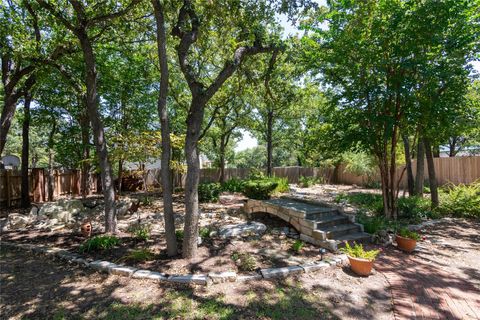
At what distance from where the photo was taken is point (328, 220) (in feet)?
17.5

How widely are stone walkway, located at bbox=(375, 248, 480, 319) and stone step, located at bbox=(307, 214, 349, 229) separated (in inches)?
46.1

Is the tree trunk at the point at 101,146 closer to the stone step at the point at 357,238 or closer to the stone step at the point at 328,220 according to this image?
the stone step at the point at 328,220

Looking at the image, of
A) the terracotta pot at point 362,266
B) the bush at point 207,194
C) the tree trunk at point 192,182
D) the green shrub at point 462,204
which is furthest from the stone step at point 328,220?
the bush at point 207,194

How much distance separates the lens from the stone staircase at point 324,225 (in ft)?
16.0

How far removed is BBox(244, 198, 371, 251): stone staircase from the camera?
16.0ft

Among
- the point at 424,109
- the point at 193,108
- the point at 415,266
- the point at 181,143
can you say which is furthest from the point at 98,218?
the point at 424,109

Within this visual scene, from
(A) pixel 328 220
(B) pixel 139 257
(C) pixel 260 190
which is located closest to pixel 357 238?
(A) pixel 328 220

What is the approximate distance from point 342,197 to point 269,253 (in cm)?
699

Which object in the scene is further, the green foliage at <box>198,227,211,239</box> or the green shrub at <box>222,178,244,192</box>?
the green shrub at <box>222,178,244,192</box>

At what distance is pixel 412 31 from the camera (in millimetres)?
5477

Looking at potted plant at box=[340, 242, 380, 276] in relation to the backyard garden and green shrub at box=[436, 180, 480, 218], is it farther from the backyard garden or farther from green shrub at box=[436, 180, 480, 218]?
green shrub at box=[436, 180, 480, 218]

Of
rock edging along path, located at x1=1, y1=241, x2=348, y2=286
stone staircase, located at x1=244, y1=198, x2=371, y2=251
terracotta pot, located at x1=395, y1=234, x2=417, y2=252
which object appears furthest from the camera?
stone staircase, located at x1=244, y1=198, x2=371, y2=251

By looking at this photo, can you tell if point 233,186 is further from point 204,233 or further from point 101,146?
point 101,146

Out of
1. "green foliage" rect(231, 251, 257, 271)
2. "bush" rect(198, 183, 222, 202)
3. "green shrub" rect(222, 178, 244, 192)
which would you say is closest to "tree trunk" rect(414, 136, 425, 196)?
"green shrub" rect(222, 178, 244, 192)
